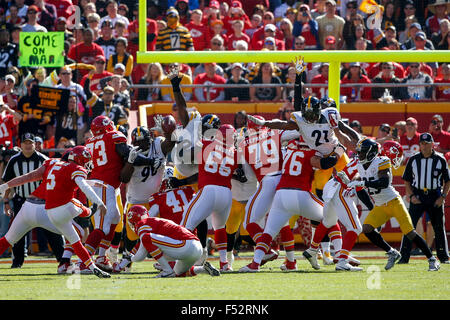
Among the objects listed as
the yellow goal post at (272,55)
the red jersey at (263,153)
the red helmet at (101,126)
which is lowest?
the red jersey at (263,153)

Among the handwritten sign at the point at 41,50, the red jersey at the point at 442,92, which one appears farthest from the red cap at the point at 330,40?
the handwritten sign at the point at 41,50

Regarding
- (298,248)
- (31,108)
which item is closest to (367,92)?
(298,248)

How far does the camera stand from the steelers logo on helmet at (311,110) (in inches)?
396

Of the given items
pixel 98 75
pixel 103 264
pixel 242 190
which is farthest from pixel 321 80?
pixel 103 264

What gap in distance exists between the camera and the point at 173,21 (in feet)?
43.5

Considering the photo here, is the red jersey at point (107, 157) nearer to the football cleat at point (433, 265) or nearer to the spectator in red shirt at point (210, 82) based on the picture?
the football cleat at point (433, 265)

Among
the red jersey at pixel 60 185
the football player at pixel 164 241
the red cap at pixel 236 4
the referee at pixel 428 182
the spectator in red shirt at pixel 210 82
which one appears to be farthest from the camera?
the spectator in red shirt at pixel 210 82

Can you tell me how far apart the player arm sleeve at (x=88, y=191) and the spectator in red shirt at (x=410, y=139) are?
6156 millimetres

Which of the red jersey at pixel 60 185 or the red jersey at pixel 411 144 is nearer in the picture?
the red jersey at pixel 60 185

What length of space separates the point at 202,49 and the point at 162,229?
173 inches

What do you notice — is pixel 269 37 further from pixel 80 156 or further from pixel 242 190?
pixel 80 156

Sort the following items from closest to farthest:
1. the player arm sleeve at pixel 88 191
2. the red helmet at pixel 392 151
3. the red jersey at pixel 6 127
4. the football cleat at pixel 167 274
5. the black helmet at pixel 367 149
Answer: the player arm sleeve at pixel 88 191 → the football cleat at pixel 167 274 → the black helmet at pixel 367 149 → the red helmet at pixel 392 151 → the red jersey at pixel 6 127

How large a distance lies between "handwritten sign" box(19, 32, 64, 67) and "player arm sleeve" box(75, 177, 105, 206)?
5025 mm

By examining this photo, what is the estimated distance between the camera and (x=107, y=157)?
413 inches
